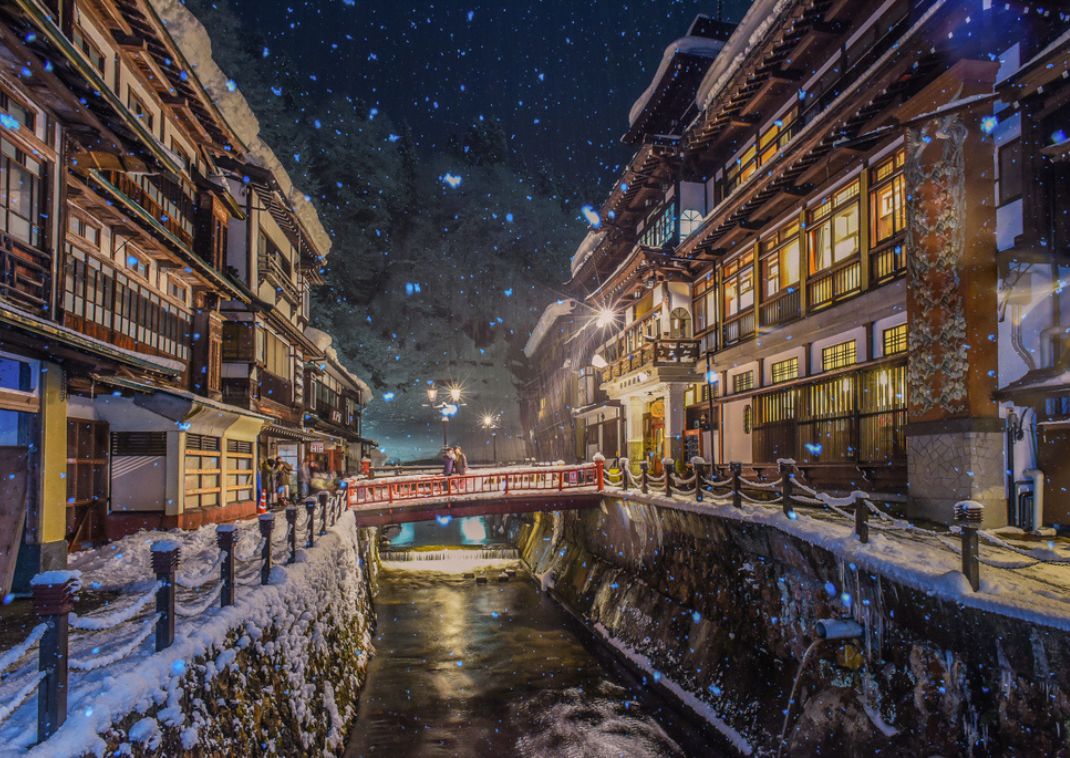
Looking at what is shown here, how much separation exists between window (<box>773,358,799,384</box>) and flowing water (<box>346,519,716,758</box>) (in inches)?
390

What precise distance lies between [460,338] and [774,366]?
177 feet

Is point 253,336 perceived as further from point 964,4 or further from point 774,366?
point 964,4

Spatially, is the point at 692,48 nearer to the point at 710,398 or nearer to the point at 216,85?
the point at 710,398

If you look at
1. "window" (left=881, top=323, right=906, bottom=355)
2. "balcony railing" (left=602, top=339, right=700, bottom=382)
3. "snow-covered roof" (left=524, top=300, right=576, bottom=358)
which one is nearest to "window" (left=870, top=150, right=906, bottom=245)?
"window" (left=881, top=323, right=906, bottom=355)

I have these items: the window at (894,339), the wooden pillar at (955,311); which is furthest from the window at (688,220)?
the wooden pillar at (955,311)

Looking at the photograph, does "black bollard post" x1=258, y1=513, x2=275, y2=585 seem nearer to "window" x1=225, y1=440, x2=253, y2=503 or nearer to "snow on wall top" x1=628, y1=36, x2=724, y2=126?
"window" x1=225, y1=440, x2=253, y2=503

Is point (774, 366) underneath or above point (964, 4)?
underneath

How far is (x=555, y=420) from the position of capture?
4784cm

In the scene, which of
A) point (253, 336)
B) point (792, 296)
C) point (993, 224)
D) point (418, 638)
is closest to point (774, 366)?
point (792, 296)

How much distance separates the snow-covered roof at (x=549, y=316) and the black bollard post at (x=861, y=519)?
2933 centimetres

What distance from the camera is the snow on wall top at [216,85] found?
16.9m

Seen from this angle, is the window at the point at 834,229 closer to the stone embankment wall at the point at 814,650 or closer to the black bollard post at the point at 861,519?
the stone embankment wall at the point at 814,650

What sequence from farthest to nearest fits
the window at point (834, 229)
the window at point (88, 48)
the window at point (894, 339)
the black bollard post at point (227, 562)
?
the window at point (834, 229)
the window at point (894, 339)
the window at point (88, 48)
the black bollard post at point (227, 562)

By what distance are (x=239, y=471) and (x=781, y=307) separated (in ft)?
61.5
